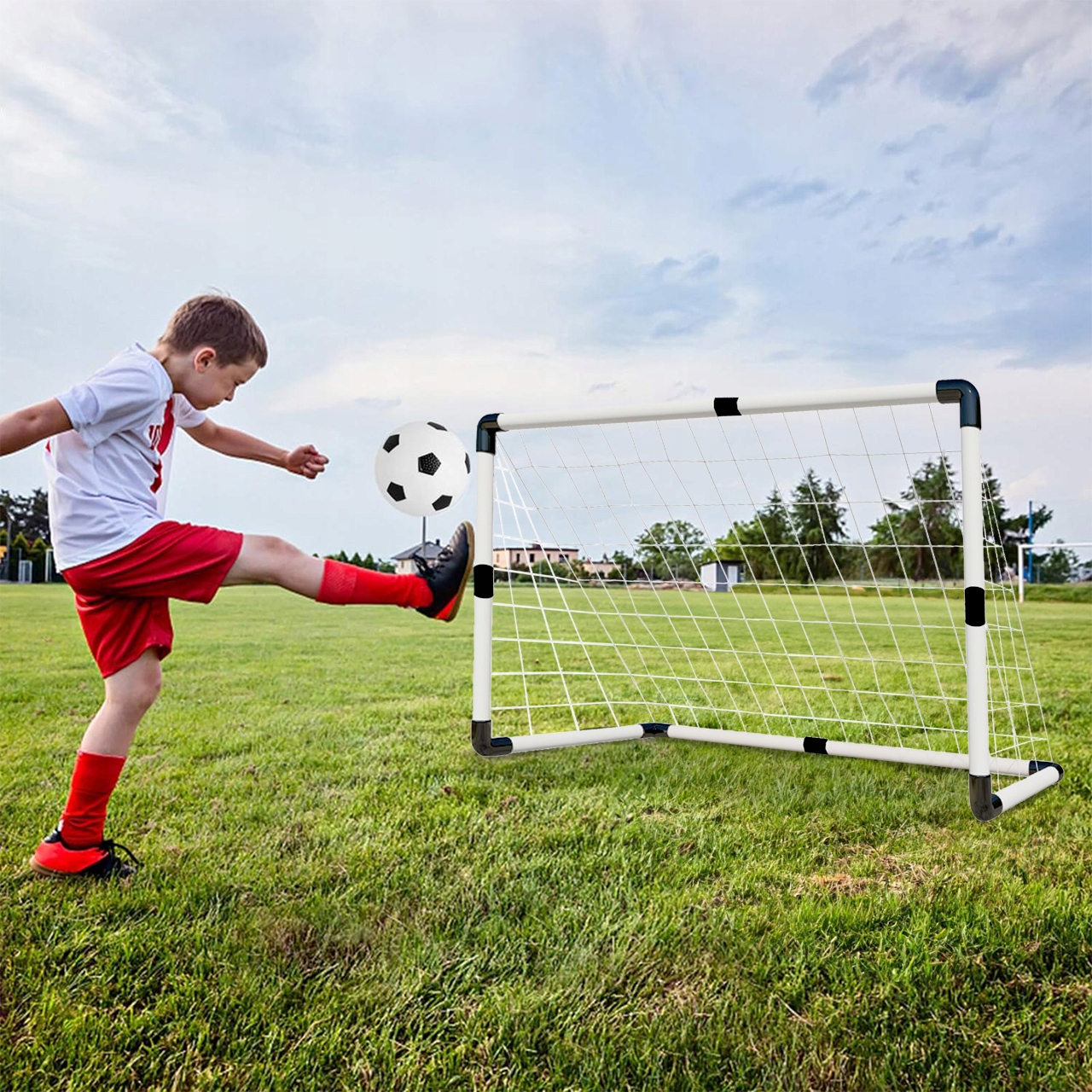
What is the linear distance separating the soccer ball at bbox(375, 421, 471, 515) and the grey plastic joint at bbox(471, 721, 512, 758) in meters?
1.08

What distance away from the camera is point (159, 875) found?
9.29ft

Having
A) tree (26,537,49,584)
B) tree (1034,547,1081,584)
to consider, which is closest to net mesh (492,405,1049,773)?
tree (1034,547,1081,584)

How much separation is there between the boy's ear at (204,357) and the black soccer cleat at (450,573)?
103 centimetres

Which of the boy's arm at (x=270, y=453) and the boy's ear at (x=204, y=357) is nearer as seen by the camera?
→ the boy's ear at (x=204, y=357)

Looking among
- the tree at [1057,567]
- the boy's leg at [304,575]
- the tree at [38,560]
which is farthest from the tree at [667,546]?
the tree at [38,560]

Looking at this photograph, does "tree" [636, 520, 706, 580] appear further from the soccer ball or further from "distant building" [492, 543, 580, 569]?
the soccer ball

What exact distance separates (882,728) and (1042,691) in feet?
7.30

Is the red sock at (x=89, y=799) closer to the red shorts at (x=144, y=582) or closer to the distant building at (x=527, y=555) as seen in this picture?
the red shorts at (x=144, y=582)

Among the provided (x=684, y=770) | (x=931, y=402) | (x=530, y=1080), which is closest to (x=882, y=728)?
(x=684, y=770)

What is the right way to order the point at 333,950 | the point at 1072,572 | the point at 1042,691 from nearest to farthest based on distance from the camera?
the point at 333,950
the point at 1042,691
the point at 1072,572

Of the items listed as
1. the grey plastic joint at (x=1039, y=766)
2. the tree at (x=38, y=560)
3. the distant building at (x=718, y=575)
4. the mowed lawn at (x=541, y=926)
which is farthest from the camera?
the tree at (x=38, y=560)

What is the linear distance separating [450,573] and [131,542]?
1123mm

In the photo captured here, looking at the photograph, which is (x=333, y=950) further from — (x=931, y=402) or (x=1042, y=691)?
(x=1042, y=691)

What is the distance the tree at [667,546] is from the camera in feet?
16.8
